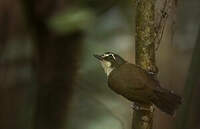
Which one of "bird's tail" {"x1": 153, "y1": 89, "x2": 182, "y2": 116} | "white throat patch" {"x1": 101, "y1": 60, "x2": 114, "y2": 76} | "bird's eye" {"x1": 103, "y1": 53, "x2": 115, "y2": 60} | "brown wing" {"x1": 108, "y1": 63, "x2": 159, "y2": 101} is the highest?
"bird's eye" {"x1": 103, "y1": 53, "x2": 115, "y2": 60}

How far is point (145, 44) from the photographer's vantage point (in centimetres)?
50

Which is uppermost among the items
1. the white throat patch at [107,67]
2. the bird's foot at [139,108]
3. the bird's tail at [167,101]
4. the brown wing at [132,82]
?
the white throat patch at [107,67]

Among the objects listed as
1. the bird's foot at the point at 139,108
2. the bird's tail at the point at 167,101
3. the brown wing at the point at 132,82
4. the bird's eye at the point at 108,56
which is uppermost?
the bird's eye at the point at 108,56

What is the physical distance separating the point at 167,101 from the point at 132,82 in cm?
5

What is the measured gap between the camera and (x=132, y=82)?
0.52 m

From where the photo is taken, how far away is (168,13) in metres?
0.53

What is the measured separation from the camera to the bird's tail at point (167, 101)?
0.48 metres

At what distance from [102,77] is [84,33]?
0.09 meters

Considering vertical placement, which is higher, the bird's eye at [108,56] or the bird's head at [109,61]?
the bird's eye at [108,56]

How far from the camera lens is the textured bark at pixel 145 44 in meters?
0.50

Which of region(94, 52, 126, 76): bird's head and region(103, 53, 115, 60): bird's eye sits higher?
region(103, 53, 115, 60): bird's eye

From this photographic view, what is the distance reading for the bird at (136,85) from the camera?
1.60 feet

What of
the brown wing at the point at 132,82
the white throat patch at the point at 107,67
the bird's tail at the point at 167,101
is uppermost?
the white throat patch at the point at 107,67

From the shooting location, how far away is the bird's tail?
482 mm
